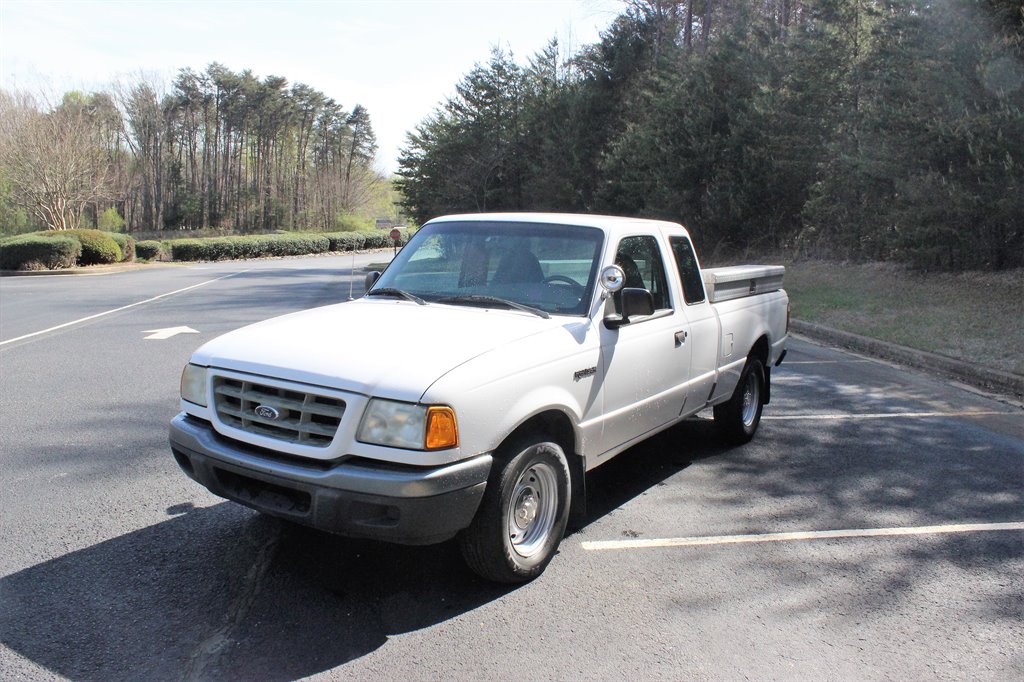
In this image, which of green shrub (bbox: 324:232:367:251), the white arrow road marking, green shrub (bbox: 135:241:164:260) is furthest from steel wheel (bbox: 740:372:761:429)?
green shrub (bbox: 324:232:367:251)

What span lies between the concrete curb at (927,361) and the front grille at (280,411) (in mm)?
8341

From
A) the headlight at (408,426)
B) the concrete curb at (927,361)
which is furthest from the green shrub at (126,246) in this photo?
the headlight at (408,426)

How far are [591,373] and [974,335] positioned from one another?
9.47 meters

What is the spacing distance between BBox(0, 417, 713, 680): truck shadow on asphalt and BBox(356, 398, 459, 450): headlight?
846mm

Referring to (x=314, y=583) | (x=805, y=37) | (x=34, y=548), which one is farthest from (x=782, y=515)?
(x=805, y=37)

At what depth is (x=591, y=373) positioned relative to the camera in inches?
172

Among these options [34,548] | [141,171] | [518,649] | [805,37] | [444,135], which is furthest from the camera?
→ [141,171]

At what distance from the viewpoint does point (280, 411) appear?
371 cm

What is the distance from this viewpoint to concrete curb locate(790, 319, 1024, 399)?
9312mm

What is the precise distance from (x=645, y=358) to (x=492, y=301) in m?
1.03

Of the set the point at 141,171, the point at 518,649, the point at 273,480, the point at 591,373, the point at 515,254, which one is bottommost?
the point at 518,649

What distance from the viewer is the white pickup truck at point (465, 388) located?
3477 mm

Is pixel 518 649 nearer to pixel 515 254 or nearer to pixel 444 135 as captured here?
pixel 515 254

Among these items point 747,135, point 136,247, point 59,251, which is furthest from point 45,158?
→ point 747,135
